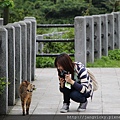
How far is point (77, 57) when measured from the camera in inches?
656

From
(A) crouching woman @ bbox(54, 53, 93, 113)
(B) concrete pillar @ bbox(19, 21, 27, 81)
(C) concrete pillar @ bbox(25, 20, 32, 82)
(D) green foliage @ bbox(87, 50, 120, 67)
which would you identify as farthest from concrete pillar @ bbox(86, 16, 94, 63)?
(A) crouching woman @ bbox(54, 53, 93, 113)

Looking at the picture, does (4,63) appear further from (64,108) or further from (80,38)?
(80,38)

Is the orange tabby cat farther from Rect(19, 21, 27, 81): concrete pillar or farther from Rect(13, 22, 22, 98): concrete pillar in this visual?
Rect(19, 21, 27, 81): concrete pillar

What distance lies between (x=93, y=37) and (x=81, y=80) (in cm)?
778

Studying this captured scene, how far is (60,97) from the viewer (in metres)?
11.7

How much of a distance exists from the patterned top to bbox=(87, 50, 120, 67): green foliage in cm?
701

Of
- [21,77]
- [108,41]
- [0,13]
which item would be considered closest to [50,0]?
[0,13]

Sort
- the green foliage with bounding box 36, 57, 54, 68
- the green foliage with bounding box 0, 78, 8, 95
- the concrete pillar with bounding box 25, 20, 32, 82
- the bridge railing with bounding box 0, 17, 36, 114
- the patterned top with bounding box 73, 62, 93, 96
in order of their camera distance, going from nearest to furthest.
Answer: the green foliage with bounding box 0, 78, 8, 95, the patterned top with bounding box 73, 62, 93, 96, the bridge railing with bounding box 0, 17, 36, 114, the concrete pillar with bounding box 25, 20, 32, 82, the green foliage with bounding box 36, 57, 54, 68

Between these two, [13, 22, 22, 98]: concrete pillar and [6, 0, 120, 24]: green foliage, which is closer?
[13, 22, 22, 98]: concrete pillar

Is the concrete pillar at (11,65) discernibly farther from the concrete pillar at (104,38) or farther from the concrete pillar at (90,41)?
the concrete pillar at (104,38)

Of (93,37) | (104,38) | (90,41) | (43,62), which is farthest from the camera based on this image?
(104,38)

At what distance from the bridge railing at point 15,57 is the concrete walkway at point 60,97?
0.90 feet

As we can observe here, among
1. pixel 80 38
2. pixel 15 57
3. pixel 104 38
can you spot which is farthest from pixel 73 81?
pixel 104 38

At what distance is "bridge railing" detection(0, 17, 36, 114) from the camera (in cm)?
1014
